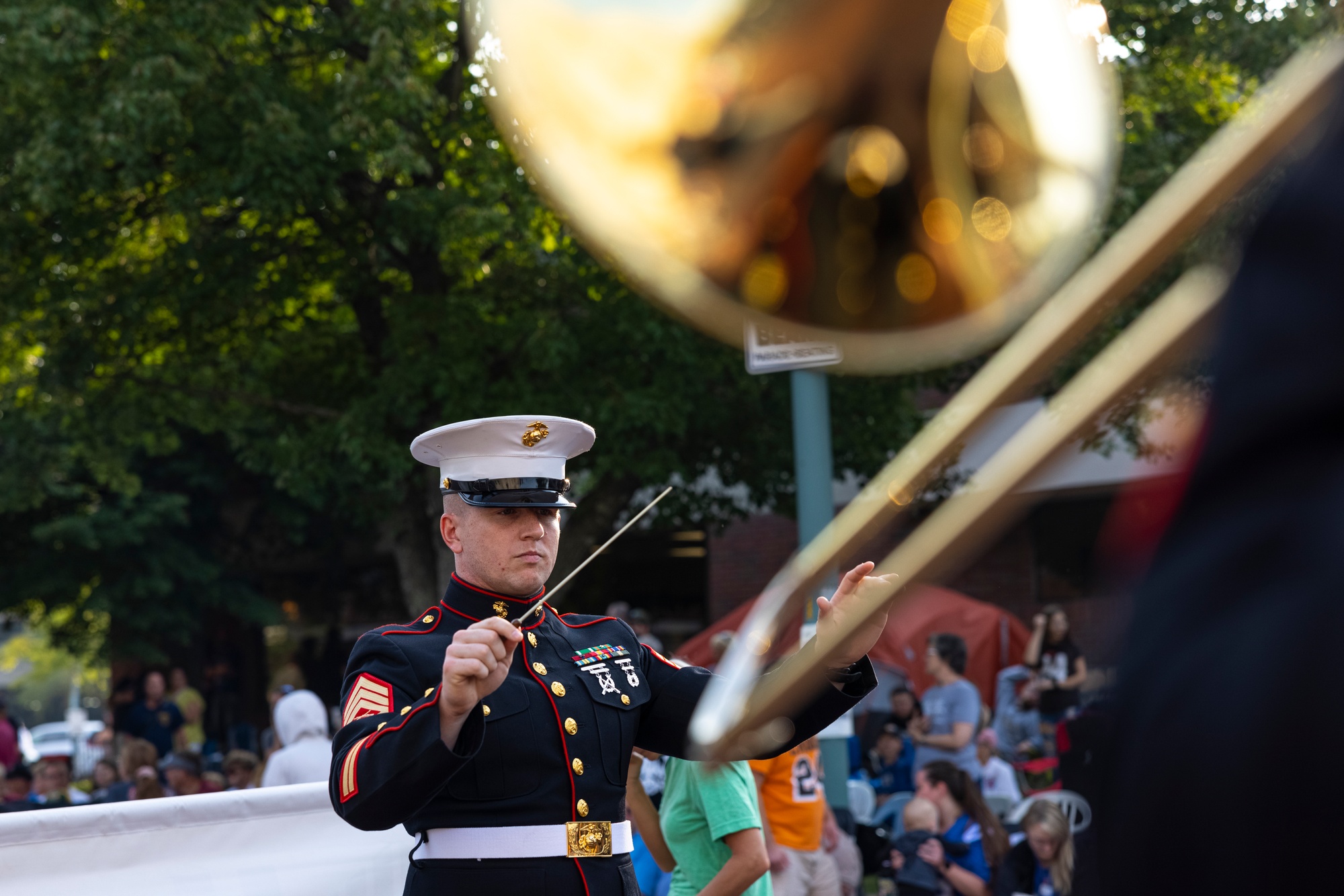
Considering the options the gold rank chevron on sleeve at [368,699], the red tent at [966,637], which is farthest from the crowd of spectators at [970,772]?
the gold rank chevron on sleeve at [368,699]

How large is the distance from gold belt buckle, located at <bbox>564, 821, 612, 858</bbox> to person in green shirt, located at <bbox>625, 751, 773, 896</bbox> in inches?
30.7

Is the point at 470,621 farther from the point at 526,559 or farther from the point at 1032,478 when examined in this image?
the point at 1032,478

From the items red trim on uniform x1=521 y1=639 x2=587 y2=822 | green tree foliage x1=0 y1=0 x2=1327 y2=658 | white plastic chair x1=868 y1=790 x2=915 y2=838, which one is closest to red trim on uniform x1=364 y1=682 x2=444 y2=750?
red trim on uniform x1=521 y1=639 x2=587 y2=822

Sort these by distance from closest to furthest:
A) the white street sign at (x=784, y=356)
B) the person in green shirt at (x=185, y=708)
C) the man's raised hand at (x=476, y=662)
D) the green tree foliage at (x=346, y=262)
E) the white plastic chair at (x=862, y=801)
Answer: the man's raised hand at (x=476, y=662) → the white street sign at (x=784, y=356) → the white plastic chair at (x=862, y=801) → the green tree foliage at (x=346, y=262) → the person in green shirt at (x=185, y=708)

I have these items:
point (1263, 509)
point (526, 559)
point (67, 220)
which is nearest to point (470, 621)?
point (526, 559)

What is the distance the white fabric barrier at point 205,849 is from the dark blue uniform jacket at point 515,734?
4.34ft

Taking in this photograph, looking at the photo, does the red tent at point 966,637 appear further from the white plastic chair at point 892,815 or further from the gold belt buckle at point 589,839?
the gold belt buckle at point 589,839

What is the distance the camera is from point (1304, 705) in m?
0.65

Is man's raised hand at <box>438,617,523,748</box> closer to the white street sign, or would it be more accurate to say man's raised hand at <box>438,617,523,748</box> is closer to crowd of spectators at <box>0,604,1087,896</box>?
crowd of spectators at <box>0,604,1087,896</box>

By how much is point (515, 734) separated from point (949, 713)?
208 inches

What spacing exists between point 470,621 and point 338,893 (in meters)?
1.69

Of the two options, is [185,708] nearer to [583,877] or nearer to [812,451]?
[812,451]

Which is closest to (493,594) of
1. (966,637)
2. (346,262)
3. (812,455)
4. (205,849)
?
(205,849)

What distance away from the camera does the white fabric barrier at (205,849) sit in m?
3.71
